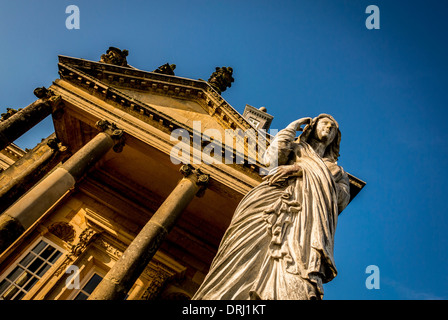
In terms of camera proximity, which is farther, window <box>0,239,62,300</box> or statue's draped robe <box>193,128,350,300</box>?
window <box>0,239,62,300</box>

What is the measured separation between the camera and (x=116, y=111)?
34.3ft

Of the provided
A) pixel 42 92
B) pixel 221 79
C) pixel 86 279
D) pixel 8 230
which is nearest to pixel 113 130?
pixel 42 92

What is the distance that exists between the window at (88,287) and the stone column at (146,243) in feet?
12.5

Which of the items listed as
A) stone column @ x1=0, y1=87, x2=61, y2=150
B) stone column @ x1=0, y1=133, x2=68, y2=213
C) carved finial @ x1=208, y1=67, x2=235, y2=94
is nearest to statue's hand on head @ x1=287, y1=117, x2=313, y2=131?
stone column @ x1=0, y1=87, x2=61, y2=150

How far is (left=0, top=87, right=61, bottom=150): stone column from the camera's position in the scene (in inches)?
345

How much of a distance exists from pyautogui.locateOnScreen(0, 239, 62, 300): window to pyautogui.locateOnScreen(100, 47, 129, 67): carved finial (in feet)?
22.4

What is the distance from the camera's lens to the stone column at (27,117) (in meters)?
8.77

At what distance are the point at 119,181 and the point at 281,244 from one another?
442 inches

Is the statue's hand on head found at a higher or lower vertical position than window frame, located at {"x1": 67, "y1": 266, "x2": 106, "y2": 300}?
Result: higher

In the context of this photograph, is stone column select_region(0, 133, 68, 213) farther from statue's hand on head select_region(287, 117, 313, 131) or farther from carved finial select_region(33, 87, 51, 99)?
statue's hand on head select_region(287, 117, 313, 131)

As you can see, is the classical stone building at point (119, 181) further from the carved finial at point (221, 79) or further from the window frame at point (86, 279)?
the carved finial at point (221, 79)

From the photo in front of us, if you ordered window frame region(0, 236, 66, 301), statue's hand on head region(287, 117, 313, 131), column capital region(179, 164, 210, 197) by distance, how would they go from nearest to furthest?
1. statue's hand on head region(287, 117, 313, 131)
2. column capital region(179, 164, 210, 197)
3. window frame region(0, 236, 66, 301)
